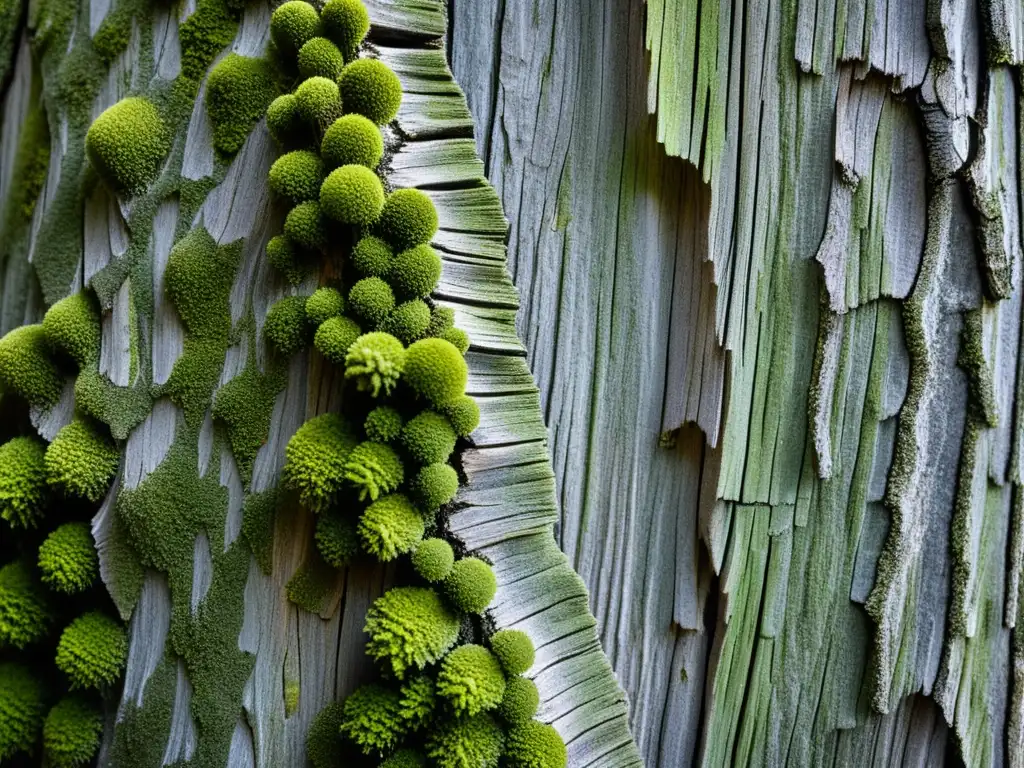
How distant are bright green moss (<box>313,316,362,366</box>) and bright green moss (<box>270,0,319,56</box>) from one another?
1.82 ft

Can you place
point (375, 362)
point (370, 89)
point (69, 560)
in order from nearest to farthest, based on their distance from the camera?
point (375, 362)
point (370, 89)
point (69, 560)

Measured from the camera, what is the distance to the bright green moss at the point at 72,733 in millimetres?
1514

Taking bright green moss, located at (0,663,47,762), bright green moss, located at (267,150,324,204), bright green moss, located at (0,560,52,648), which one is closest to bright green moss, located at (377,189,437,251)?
bright green moss, located at (267,150,324,204)

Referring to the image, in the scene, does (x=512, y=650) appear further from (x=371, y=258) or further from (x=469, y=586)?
(x=371, y=258)

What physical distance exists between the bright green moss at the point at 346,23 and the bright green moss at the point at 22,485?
40.5 inches

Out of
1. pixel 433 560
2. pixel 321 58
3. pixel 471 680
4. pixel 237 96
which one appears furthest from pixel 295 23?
pixel 471 680

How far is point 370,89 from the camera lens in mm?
1424

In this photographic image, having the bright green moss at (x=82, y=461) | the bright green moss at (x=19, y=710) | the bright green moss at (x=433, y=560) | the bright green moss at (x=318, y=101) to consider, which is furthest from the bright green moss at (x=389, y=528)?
the bright green moss at (x=19, y=710)

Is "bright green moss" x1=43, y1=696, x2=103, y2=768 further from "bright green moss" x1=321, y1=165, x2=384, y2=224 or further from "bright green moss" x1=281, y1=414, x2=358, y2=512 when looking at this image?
"bright green moss" x1=321, y1=165, x2=384, y2=224

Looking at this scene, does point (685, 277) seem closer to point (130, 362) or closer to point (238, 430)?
point (238, 430)

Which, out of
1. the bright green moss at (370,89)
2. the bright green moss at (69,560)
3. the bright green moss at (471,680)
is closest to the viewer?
the bright green moss at (471,680)

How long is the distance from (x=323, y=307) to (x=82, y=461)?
0.60m

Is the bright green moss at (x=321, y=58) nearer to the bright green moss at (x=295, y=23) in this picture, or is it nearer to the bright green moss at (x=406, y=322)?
the bright green moss at (x=295, y=23)

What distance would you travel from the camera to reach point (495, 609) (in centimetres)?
141
